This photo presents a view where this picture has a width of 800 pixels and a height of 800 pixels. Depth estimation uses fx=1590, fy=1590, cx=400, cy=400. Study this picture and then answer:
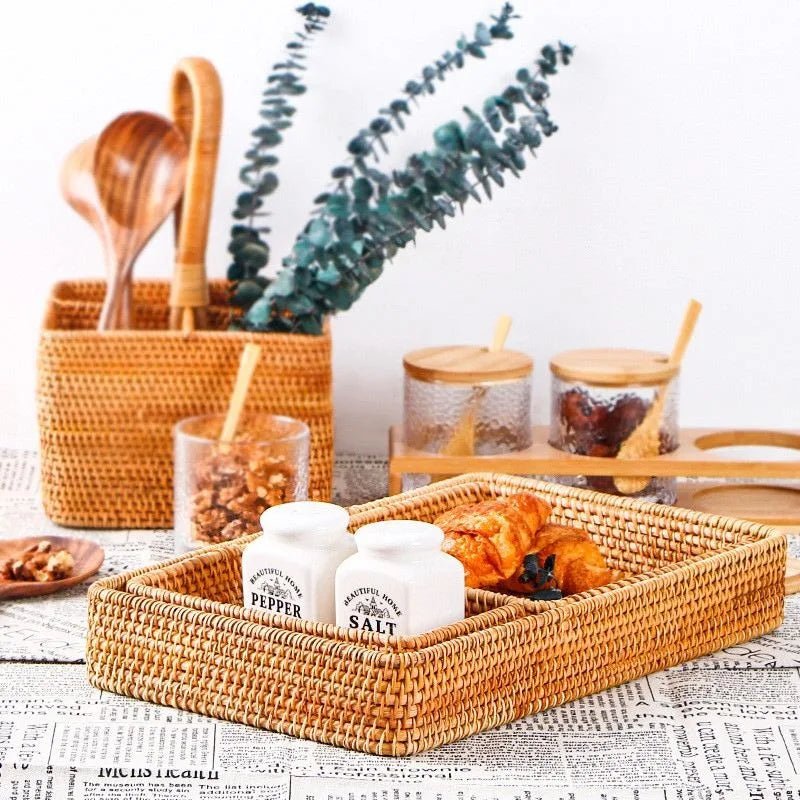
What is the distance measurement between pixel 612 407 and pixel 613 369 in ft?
0.13

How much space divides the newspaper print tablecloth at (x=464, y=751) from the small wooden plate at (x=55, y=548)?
0.52ft

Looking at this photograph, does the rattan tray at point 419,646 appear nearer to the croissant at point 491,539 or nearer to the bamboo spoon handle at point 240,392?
the croissant at point 491,539

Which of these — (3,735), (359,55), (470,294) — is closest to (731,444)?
(470,294)

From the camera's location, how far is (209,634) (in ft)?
3.08

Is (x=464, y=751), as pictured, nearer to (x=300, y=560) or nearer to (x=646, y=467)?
(x=300, y=560)

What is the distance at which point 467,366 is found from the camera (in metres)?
1.47

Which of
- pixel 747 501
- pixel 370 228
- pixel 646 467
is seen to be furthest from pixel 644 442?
pixel 370 228

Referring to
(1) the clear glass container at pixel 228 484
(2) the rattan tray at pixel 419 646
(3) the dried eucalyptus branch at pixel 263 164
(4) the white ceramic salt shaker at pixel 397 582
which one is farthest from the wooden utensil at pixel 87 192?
(4) the white ceramic salt shaker at pixel 397 582

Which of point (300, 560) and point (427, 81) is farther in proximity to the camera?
point (427, 81)

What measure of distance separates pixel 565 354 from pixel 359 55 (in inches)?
16.4

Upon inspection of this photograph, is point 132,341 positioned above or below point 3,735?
above

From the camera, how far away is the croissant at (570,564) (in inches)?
42.0

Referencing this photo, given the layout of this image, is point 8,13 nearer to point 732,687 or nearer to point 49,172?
point 49,172

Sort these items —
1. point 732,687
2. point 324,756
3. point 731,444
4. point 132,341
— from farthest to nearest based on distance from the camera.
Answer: point 731,444
point 132,341
point 732,687
point 324,756
